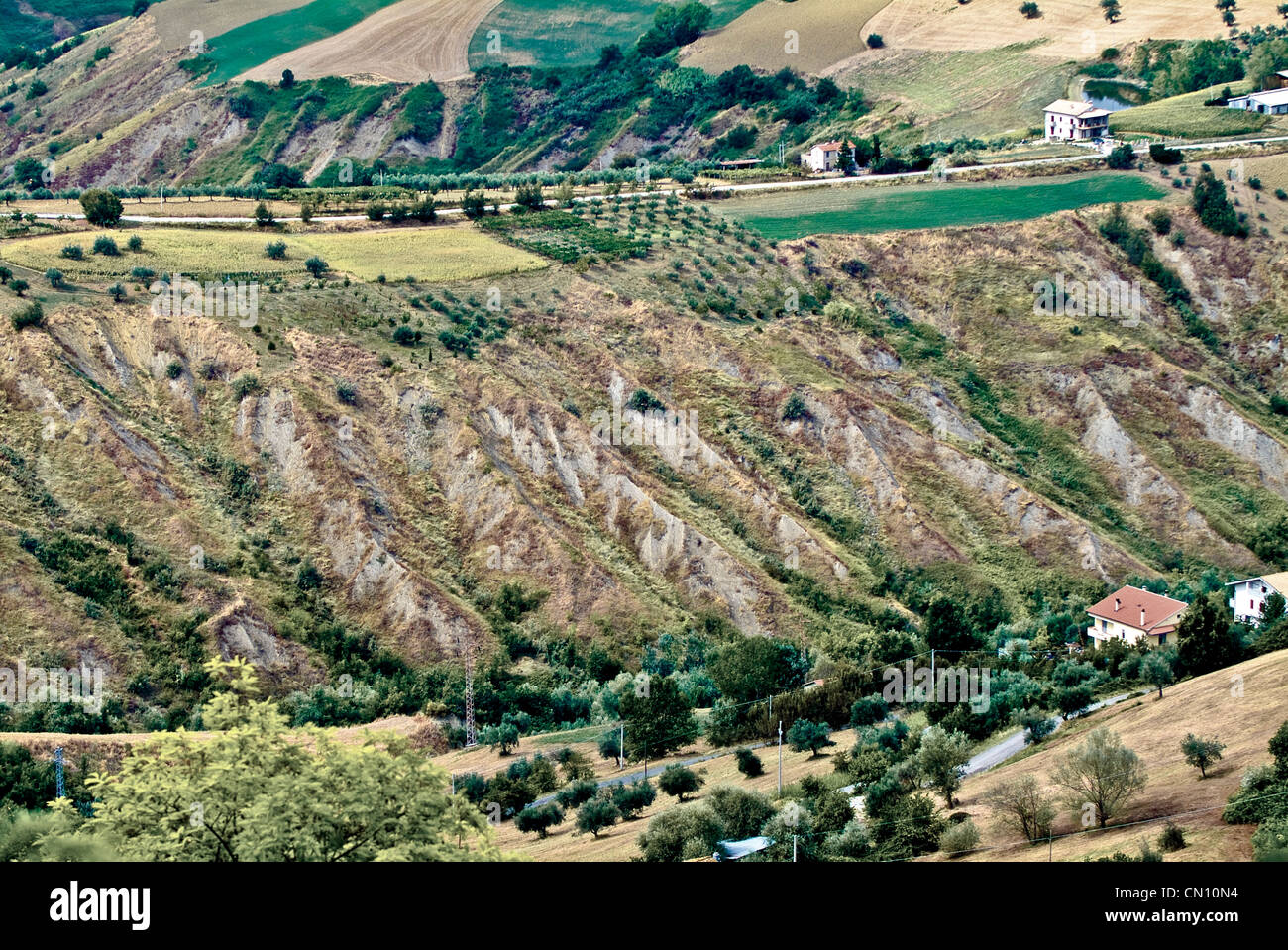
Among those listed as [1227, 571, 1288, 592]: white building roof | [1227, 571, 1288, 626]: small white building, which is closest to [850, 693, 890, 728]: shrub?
[1227, 571, 1288, 626]: small white building

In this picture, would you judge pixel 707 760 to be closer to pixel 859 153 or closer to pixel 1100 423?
pixel 1100 423

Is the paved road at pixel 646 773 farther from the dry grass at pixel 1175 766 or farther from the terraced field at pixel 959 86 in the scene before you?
the terraced field at pixel 959 86

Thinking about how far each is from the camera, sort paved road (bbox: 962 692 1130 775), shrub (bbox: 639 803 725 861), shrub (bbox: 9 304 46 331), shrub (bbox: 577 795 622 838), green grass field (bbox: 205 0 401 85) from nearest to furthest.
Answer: shrub (bbox: 639 803 725 861), shrub (bbox: 577 795 622 838), paved road (bbox: 962 692 1130 775), shrub (bbox: 9 304 46 331), green grass field (bbox: 205 0 401 85)

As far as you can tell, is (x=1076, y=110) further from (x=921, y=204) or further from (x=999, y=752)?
(x=999, y=752)

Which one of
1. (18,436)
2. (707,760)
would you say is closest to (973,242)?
(707,760)

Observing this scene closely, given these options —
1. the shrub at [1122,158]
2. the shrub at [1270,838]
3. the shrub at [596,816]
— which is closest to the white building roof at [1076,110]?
the shrub at [1122,158]

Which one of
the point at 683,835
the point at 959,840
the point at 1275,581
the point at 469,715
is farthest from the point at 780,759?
the point at 1275,581

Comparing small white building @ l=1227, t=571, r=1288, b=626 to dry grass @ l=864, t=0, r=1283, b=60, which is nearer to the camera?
small white building @ l=1227, t=571, r=1288, b=626

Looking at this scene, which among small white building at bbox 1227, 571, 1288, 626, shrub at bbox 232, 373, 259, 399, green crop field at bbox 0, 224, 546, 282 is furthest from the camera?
green crop field at bbox 0, 224, 546, 282

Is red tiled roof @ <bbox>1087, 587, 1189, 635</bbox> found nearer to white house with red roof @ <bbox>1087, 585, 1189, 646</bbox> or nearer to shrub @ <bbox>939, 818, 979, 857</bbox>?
white house with red roof @ <bbox>1087, 585, 1189, 646</bbox>
